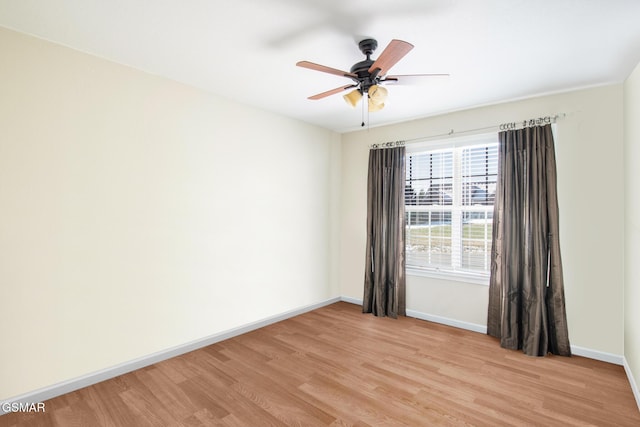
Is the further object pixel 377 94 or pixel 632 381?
pixel 632 381

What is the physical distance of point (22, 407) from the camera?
2201 mm

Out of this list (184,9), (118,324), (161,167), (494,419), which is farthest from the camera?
(161,167)

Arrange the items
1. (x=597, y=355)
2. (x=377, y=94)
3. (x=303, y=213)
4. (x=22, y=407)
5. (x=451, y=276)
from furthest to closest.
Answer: (x=303, y=213) → (x=451, y=276) → (x=597, y=355) → (x=377, y=94) → (x=22, y=407)

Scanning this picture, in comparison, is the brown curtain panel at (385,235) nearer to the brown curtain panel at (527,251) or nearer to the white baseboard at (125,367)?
the brown curtain panel at (527,251)

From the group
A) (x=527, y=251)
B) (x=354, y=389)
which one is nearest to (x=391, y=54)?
(x=354, y=389)

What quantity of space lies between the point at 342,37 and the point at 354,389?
2.66 m

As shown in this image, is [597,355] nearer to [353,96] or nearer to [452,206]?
[452,206]

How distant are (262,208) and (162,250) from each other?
1.27m

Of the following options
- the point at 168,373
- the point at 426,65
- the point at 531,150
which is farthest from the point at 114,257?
the point at 531,150

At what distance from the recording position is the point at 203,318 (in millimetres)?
3297

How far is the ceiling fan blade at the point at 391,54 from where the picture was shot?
1743 mm

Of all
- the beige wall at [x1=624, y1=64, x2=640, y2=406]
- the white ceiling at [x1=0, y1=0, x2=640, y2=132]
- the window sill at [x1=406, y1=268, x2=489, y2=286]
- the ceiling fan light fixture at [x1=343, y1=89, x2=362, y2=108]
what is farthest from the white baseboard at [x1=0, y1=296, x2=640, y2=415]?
the ceiling fan light fixture at [x1=343, y1=89, x2=362, y2=108]

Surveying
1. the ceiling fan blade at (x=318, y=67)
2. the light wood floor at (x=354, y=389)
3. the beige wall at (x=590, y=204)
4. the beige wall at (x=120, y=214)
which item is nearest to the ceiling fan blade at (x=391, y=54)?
the ceiling fan blade at (x=318, y=67)

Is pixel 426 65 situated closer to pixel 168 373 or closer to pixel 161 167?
pixel 161 167
